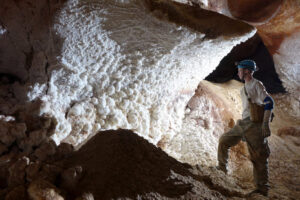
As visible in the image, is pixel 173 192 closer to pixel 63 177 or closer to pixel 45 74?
pixel 63 177

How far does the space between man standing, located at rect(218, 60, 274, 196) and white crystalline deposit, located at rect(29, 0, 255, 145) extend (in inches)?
19.0

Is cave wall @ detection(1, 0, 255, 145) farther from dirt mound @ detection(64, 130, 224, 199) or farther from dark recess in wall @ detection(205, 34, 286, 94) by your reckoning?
dark recess in wall @ detection(205, 34, 286, 94)

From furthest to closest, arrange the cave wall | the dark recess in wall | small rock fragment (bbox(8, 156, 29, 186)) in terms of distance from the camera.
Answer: the dark recess in wall → the cave wall → small rock fragment (bbox(8, 156, 29, 186))

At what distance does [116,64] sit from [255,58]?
5113mm

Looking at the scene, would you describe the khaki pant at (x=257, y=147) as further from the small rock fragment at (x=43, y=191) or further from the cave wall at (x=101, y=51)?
the small rock fragment at (x=43, y=191)

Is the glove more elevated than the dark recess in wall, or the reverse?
the dark recess in wall

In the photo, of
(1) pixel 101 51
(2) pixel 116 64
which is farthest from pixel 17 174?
(2) pixel 116 64

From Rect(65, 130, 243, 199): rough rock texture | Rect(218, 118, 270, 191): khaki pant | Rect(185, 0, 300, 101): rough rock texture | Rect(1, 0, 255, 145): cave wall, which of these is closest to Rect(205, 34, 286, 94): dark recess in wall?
Rect(185, 0, 300, 101): rough rock texture

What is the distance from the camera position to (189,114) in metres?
Result: 3.71

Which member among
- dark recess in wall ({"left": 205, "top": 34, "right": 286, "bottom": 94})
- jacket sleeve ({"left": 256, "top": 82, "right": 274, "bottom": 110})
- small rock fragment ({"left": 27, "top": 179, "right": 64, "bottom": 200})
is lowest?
small rock fragment ({"left": 27, "top": 179, "right": 64, "bottom": 200})

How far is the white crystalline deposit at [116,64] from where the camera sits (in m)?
1.98

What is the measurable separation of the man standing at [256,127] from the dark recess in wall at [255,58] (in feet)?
11.9

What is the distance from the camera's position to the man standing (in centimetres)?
214

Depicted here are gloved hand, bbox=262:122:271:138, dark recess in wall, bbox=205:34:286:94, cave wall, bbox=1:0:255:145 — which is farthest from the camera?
dark recess in wall, bbox=205:34:286:94
